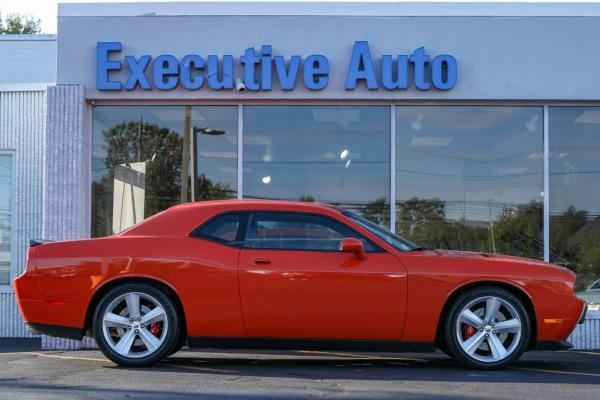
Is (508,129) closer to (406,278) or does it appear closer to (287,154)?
(287,154)

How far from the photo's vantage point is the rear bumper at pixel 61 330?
7.63 meters

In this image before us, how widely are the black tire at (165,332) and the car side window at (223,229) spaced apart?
24.8 inches

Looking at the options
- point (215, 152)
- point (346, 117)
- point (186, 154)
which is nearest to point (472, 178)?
point (346, 117)

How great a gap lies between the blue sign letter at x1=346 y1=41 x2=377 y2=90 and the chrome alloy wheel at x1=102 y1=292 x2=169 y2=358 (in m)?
4.19

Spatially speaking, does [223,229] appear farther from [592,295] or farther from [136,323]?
[592,295]

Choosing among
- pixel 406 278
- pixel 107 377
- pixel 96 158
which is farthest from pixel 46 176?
pixel 406 278

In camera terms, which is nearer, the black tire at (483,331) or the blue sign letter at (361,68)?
the black tire at (483,331)

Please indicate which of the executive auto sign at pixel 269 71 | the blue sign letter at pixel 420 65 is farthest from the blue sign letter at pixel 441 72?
the blue sign letter at pixel 420 65

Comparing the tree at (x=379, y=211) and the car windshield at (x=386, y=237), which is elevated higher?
the tree at (x=379, y=211)

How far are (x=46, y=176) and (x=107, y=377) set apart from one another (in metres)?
4.11

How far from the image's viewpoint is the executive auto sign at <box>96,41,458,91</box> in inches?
417

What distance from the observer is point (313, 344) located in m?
7.52

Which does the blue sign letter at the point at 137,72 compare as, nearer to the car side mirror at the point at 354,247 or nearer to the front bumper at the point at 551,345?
the car side mirror at the point at 354,247

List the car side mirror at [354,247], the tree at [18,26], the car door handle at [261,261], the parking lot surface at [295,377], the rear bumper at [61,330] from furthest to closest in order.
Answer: the tree at [18,26]
the rear bumper at [61,330]
the car door handle at [261,261]
the car side mirror at [354,247]
the parking lot surface at [295,377]
